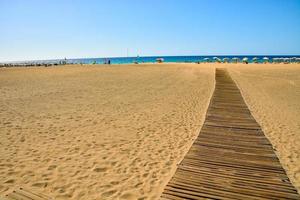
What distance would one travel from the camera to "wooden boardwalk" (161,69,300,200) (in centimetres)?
468

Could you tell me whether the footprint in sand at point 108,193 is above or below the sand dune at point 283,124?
below

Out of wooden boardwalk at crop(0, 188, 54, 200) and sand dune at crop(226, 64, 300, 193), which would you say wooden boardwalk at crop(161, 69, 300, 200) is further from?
wooden boardwalk at crop(0, 188, 54, 200)

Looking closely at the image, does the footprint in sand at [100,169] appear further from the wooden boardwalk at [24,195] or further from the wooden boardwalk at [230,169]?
the wooden boardwalk at [230,169]

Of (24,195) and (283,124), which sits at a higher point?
(283,124)

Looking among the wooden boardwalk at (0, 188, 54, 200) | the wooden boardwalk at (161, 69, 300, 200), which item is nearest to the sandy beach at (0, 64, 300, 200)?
the wooden boardwalk at (0, 188, 54, 200)

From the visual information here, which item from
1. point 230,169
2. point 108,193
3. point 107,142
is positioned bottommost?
point 108,193

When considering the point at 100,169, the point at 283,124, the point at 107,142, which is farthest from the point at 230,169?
the point at 283,124

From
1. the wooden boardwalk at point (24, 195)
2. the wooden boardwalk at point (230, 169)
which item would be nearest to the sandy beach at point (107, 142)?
the wooden boardwalk at point (24, 195)

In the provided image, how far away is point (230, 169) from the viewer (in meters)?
5.57

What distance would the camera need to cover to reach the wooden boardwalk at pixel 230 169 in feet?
15.4

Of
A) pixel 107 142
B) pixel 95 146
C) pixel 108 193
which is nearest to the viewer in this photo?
pixel 108 193

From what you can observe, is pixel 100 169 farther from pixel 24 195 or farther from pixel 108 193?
pixel 24 195

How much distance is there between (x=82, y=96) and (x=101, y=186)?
1124 cm

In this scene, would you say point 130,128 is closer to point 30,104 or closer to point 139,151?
point 139,151
